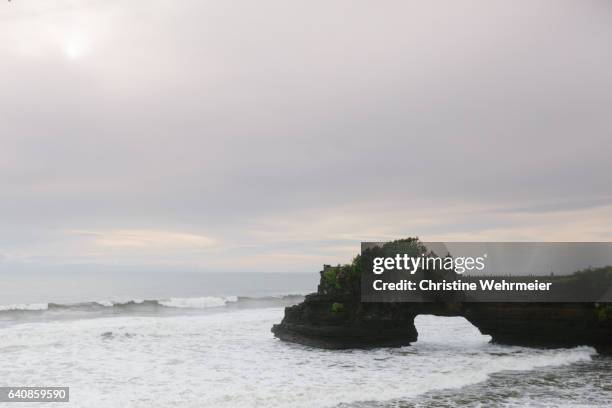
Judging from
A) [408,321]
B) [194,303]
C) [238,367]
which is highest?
[408,321]

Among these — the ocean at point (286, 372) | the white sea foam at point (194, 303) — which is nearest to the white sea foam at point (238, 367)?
the ocean at point (286, 372)

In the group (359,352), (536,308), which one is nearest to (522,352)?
(536,308)

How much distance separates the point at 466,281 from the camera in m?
23.7

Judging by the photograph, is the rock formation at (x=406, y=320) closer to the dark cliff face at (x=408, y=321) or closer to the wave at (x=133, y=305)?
the dark cliff face at (x=408, y=321)

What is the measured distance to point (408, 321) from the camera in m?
23.4

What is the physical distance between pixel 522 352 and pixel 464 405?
31.1ft

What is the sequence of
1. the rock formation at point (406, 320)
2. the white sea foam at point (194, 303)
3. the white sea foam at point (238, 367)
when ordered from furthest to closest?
the white sea foam at point (194, 303) → the rock formation at point (406, 320) → the white sea foam at point (238, 367)

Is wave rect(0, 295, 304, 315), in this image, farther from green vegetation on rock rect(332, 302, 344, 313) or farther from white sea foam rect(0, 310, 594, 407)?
green vegetation on rock rect(332, 302, 344, 313)

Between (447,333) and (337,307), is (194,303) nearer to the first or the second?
(447,333)

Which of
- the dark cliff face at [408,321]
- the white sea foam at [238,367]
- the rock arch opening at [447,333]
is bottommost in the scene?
the rock arch opening at [447,333]

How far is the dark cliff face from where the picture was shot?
2152cm

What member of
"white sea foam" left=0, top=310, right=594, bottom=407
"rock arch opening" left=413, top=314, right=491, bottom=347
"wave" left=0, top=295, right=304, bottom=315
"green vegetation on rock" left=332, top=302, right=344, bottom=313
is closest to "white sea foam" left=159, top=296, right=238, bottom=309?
"wave" left=0, top=295, right=304, bottom=315

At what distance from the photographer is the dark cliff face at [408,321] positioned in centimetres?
→ 2152

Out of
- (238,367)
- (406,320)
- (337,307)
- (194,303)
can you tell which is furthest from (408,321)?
(194,303)
